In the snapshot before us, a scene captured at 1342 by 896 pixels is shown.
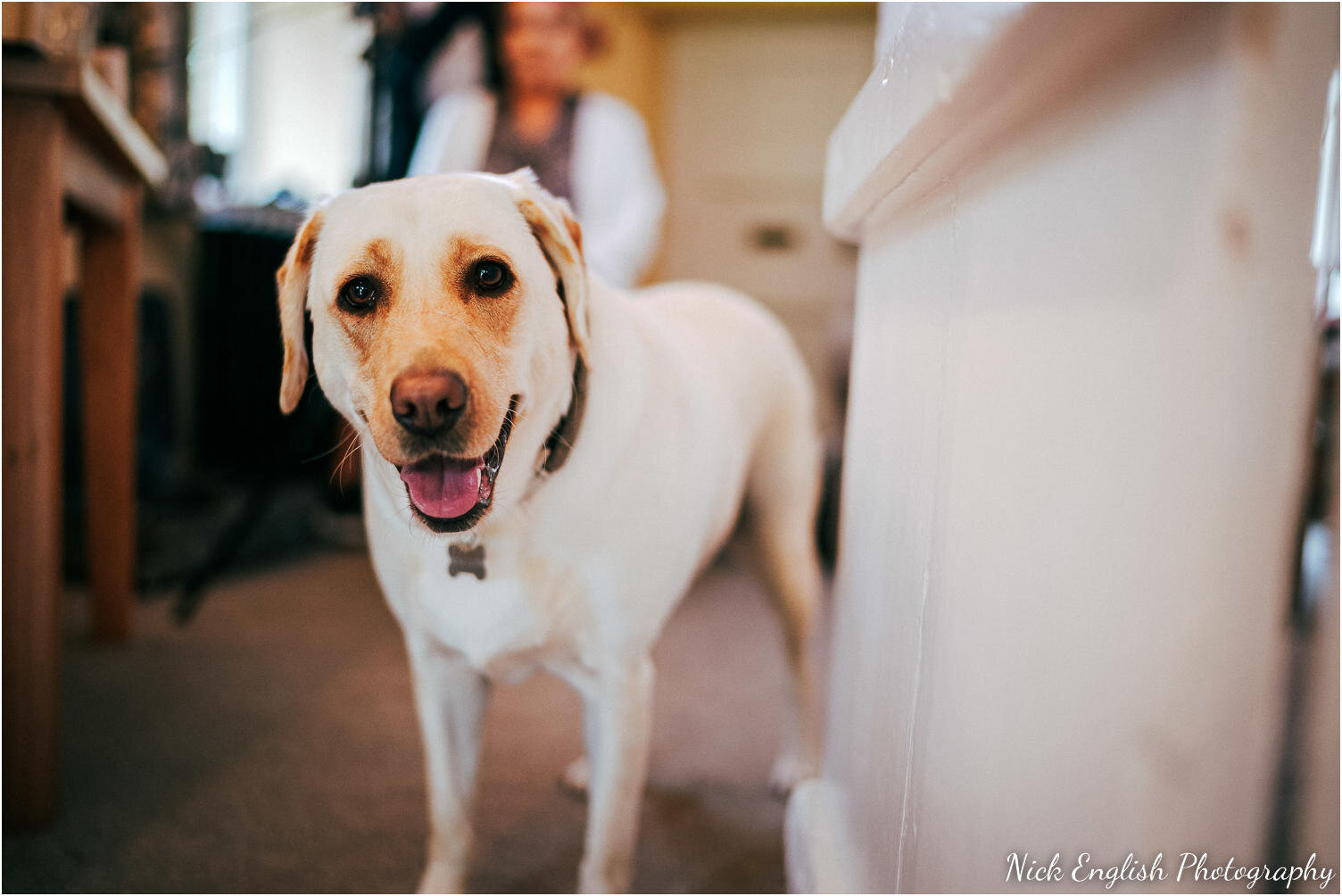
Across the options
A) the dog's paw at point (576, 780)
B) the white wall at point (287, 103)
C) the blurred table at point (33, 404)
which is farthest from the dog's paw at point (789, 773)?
the white wall at point (287, 103)

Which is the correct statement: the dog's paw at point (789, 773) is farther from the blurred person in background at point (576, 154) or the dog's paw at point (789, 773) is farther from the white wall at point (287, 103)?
the white wall at point (287, 103)

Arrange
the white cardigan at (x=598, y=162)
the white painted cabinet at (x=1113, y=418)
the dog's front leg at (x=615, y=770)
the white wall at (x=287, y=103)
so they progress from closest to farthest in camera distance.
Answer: the white painted cabinet at (x=1113, y=418) → the dog's front leg at (x=615, y=770) → the white cardigan at (x=598, y=162) → the white wall at (x=287, y=103)

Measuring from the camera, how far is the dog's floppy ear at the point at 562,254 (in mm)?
808

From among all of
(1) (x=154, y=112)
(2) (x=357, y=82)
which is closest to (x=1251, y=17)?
(1) (x=154, y=112)

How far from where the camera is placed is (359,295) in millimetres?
779

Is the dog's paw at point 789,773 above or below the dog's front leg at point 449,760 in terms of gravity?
below

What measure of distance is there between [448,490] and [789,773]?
2.70 ft

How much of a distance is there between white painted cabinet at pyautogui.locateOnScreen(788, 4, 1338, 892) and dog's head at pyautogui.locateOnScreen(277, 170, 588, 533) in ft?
1.17

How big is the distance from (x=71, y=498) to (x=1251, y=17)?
10.4 ft

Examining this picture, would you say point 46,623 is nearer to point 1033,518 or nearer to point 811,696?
point 811,696

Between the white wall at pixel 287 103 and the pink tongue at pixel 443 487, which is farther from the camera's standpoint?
the white wall at pixel 287 103

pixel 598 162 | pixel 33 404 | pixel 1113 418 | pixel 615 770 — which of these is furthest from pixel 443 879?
pixel 598 162

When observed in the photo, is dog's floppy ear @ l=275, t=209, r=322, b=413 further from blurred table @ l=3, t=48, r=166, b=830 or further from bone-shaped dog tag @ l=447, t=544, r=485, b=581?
blurred table @ l=3, t=48, r=166, b=830

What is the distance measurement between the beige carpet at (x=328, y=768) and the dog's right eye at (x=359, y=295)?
27.8 inches
